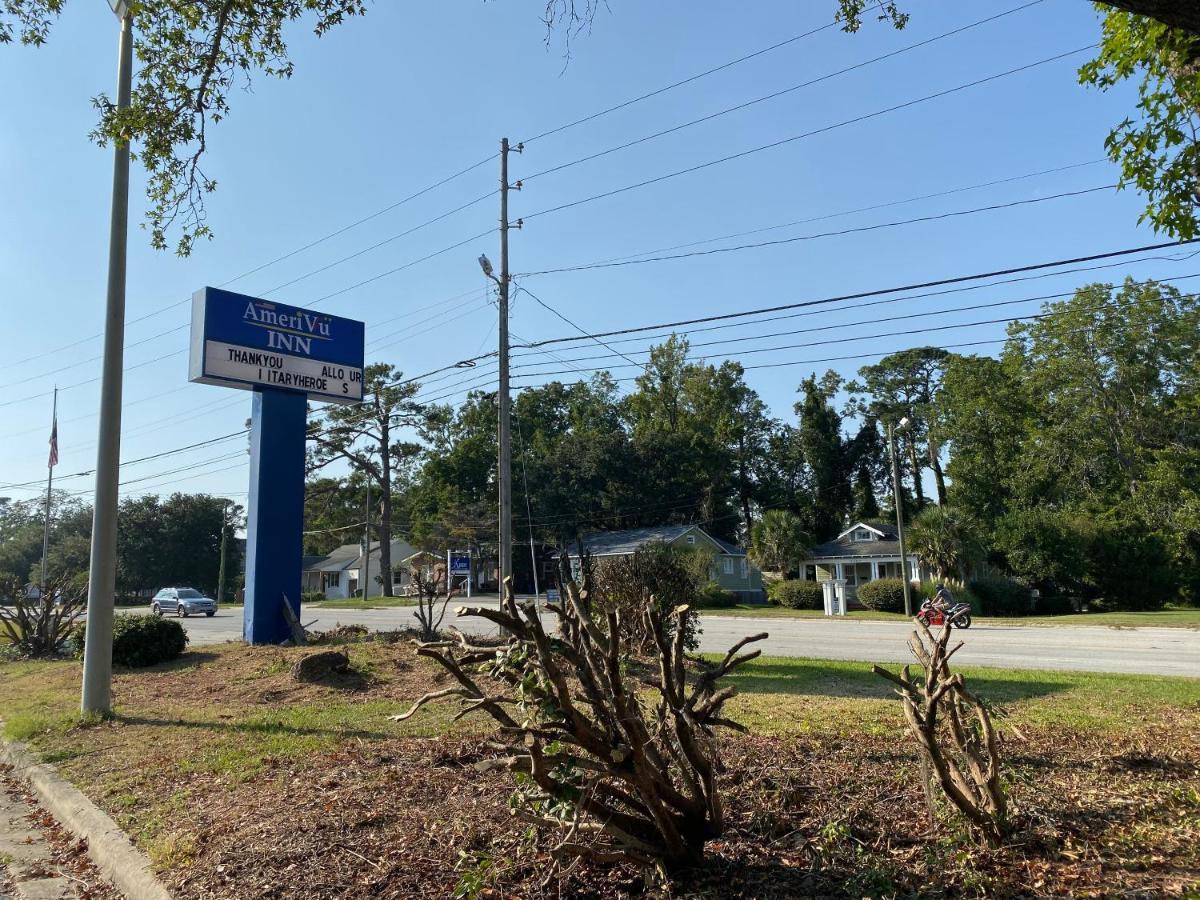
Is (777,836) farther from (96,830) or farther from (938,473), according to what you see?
(938,473)

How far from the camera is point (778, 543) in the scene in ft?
152

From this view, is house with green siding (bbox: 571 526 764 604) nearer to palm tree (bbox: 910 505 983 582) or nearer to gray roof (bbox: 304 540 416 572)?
palm tree (bbox: 910 505 983 582)

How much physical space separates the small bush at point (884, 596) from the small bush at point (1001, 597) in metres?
3.19

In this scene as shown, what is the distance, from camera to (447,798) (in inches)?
201

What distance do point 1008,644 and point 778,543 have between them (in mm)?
27330

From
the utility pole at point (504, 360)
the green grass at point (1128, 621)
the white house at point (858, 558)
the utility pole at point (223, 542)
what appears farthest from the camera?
the utility pole at point (223, 542)

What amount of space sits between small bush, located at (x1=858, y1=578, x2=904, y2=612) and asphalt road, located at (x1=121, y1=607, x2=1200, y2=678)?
770 cm

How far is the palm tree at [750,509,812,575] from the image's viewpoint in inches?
1818

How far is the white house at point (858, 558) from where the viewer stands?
47.2 meters

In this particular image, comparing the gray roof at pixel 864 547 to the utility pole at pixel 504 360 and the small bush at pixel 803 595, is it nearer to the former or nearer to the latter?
the small bush at pixel 803 595

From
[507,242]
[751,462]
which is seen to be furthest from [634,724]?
[751,462]

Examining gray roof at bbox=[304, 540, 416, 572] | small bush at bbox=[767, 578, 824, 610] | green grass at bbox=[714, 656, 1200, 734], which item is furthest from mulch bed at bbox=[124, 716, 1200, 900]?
gray roof at bbox=[304, 540, 416, 572]

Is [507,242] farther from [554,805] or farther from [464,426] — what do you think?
[464,426]

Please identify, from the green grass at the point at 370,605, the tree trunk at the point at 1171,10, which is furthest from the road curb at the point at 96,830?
the green grass at the point at 370,605
